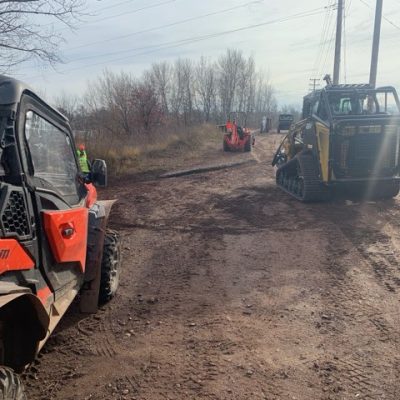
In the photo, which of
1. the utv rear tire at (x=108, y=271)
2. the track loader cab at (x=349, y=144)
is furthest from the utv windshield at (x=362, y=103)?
the utv rear tire at (x=108, y=271)

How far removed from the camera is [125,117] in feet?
105

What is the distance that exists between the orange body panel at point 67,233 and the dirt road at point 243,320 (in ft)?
2.85

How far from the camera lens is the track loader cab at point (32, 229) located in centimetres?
256

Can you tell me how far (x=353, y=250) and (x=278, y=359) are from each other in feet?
10.9

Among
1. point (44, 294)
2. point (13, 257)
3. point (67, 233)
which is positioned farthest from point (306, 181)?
point (13, 257)

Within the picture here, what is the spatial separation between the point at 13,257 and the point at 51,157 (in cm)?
129

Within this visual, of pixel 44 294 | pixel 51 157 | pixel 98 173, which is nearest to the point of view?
pixel 44 294

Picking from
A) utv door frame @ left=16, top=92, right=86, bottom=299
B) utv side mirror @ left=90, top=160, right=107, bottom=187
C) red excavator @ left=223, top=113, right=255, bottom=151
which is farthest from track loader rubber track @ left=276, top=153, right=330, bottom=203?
red excavator @ left=223, top=113, right=255, bottom=151

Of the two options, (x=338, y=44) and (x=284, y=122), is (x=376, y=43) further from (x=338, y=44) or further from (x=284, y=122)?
(x=284, y=122)

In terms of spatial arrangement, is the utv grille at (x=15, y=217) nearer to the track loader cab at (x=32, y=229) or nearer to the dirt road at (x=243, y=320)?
the track loader cab at (x=32, y=229)

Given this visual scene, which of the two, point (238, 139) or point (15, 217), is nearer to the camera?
point (15, 217)

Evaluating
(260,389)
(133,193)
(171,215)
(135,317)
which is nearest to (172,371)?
(260,389)

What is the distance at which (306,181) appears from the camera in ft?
31.8

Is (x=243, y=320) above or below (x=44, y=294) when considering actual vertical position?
below
